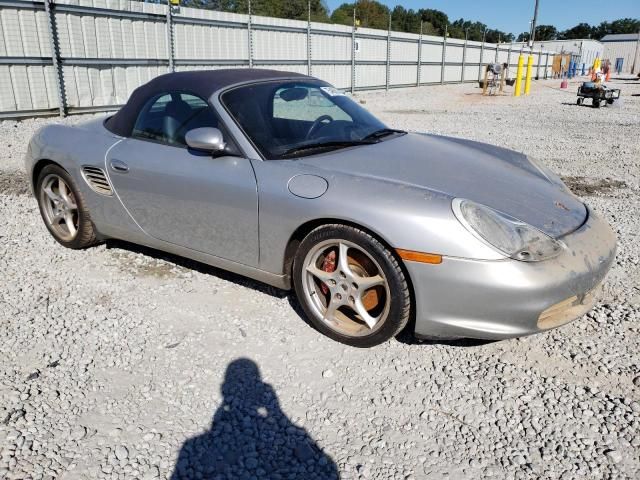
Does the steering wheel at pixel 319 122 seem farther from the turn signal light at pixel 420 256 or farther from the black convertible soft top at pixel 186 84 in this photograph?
the turn signal light at pixel 420 256

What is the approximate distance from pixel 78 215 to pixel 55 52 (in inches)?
367

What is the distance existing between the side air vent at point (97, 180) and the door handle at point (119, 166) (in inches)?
5.0

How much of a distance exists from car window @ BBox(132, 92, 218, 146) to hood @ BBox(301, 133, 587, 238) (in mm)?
784

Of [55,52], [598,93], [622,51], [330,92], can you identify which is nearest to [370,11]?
[622,51]

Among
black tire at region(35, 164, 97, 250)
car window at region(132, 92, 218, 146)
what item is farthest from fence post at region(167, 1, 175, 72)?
car window at region(132, 92, 218, 146)

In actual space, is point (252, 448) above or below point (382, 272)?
below

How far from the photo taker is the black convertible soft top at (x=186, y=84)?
130 inches

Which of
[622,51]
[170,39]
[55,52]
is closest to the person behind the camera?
[55,52]

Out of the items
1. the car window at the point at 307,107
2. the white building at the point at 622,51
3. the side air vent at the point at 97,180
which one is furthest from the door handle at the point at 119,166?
the white building at the point at 622,51

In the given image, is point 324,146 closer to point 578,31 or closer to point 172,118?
point 172,118

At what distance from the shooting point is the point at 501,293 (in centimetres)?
230

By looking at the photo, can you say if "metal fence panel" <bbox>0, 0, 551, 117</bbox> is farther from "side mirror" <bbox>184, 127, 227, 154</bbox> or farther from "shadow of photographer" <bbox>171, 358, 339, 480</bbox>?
"shadow of photographer" <bbox>171, 358, 339, 480</bbox>

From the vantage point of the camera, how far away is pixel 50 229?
427 cm

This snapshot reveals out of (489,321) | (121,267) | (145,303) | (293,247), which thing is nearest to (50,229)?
(121,267)
